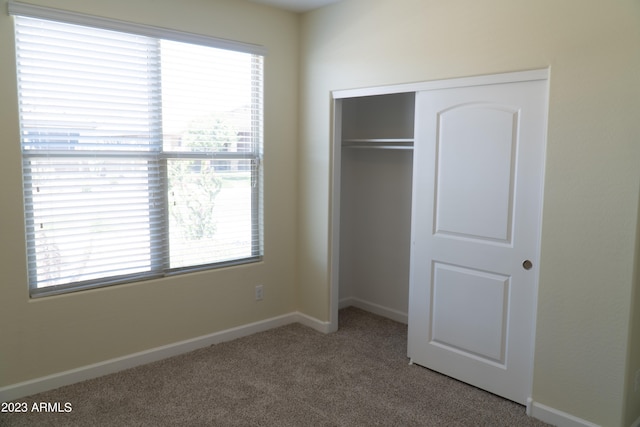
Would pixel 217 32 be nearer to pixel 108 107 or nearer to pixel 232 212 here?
pixel 108 107

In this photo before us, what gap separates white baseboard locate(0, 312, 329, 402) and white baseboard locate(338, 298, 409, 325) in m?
0.64

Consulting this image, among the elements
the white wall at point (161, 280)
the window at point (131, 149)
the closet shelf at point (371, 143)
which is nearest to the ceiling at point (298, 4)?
the white wall at point (161, 280)

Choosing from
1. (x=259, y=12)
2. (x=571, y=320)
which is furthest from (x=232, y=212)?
(x=571, y=320)

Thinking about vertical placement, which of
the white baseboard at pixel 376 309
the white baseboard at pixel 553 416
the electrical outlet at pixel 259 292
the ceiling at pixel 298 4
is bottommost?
the white baseboard at pixel 553 416

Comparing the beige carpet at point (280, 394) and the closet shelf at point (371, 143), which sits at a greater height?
the closet shelf at point (371, 143)

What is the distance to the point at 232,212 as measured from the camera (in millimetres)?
4055

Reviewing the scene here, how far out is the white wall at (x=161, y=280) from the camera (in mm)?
2994

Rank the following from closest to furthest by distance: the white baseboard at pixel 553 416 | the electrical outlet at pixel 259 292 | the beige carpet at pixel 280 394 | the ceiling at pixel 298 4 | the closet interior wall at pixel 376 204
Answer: the white baseboard at pixel 553 416
the beige carpet at pixel 280 394
the ceiling at pixel 298 4
the electrical outlet at pixel 259 292
the closet interior wall at pixel 376 204

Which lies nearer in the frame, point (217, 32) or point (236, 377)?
point (236, 377)

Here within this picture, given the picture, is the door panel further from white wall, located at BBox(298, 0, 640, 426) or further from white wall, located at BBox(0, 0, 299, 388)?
white wall, located at BBox(0, 0, 299, 388)

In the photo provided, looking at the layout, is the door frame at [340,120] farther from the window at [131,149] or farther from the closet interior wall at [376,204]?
the window at [131,149]

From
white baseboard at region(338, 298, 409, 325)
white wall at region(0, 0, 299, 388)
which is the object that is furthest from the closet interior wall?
white wall at region(0, 0, 299, 388)

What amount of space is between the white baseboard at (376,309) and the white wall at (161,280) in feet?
2.24

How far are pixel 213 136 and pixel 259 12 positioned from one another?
104 centimetres
